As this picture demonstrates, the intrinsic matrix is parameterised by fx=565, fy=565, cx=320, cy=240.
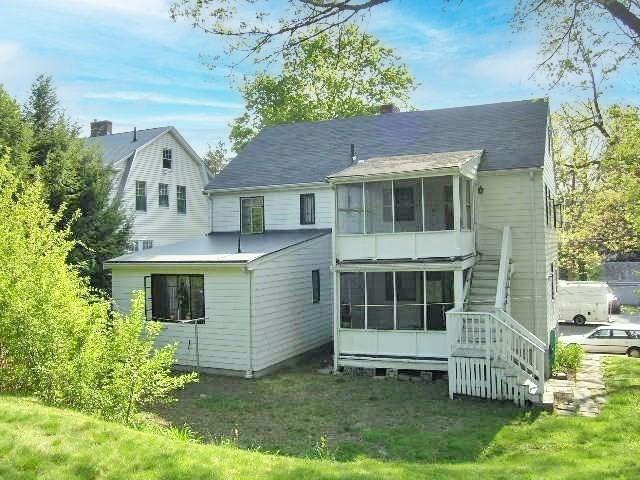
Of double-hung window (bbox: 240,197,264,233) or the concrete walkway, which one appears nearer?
the concrete walkway

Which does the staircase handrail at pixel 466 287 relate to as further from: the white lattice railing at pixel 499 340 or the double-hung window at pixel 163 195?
the double-hung window at pixel 163 195

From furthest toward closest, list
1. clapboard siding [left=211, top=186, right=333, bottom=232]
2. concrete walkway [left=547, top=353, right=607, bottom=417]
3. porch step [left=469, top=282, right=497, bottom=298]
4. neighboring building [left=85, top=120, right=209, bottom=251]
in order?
neighboring building [left=85, top=120, right=209, bottom=251], clapboard siding [left=211, top=186, right=333, bottom=232], porch step [left=469, top=282, right=497, bottom=298], concrete walkway [left=547, top=353, right=607, bottom=417]

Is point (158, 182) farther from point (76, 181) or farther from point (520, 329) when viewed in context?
point (520, 329)

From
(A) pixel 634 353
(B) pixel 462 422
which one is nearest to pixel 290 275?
(B) pixel 462 422

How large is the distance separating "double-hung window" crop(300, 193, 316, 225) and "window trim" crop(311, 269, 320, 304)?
2867mm

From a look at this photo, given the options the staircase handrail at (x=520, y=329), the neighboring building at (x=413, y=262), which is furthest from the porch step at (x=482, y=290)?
the staircase handrail at (x=520, y=329)

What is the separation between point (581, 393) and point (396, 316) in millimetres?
5262

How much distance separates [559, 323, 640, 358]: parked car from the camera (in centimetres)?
2233

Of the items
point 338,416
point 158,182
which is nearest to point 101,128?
point 158,182

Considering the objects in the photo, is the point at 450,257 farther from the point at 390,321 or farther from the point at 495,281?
the point at 390,321

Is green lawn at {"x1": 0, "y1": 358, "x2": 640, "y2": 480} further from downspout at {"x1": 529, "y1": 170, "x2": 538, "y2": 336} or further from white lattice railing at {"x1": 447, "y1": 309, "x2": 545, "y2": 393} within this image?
downspout at {"x1": 529, "y1": 170, "x2": 538, "y2": 336}

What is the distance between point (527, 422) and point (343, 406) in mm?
4075

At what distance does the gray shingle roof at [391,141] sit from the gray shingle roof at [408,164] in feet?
6.66

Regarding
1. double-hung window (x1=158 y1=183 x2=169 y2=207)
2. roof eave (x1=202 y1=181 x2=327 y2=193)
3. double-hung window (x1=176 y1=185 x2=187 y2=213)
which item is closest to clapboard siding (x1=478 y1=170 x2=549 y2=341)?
roof eave (x1=202 y1=181 x2=327 y2=193)
